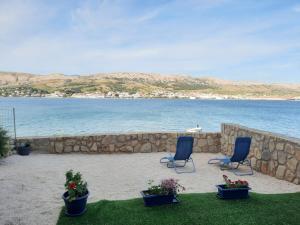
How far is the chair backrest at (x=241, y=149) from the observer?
749 centimetres

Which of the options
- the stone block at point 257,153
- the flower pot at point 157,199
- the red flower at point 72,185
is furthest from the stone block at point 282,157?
the red flower at point 72,185

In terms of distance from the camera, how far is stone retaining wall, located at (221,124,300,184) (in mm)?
6461

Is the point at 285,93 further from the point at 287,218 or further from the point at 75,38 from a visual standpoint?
the point at 287,218

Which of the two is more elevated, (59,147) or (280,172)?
(280,172)

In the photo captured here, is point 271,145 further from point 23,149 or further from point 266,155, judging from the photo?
point 23,149

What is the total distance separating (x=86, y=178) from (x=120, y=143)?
2911 mm

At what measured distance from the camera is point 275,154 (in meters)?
7.08

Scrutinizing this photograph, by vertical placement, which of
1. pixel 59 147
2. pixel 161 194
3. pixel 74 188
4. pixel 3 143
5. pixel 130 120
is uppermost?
pixel 74 188

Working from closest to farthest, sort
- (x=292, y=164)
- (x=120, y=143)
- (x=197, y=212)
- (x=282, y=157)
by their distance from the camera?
1. (x=197, y=212)
2. (x=292, y=164)
3. (x=282, y=157)
4. (x=120, y=143)

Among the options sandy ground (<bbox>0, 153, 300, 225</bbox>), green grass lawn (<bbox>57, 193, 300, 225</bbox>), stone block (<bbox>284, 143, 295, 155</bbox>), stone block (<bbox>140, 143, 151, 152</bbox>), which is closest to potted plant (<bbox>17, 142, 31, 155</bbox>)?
sandy ground (<bbox>0, 153, 300, 225</bbox>)

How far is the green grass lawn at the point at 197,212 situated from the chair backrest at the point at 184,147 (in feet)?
8.09

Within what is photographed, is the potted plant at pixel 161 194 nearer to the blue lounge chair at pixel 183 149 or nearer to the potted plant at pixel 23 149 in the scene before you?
the blue lounge chair at pixel 183 149

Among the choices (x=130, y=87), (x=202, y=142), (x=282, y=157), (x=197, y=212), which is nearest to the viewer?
(x=197, y=212)

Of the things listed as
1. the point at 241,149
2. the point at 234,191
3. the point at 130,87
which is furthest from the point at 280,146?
the point at 130,87
